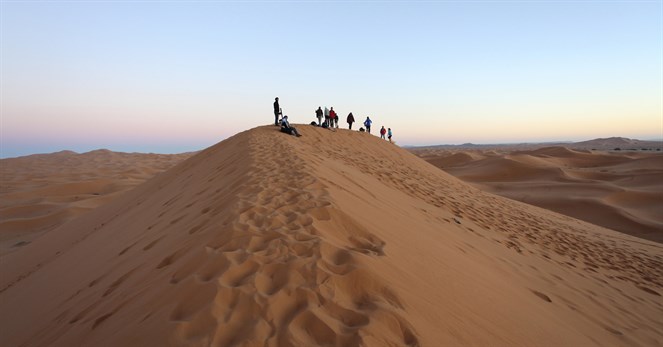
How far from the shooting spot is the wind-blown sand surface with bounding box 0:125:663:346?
2160mm

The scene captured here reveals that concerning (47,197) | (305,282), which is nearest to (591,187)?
(305,282)

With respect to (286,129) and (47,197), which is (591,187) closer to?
(286,129)

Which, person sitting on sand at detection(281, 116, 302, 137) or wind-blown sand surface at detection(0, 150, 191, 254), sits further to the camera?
person sitting on sand at detection(281, 116, 302, 137)

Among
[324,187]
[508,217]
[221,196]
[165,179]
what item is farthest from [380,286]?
[165,179]

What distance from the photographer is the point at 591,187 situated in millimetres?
17906

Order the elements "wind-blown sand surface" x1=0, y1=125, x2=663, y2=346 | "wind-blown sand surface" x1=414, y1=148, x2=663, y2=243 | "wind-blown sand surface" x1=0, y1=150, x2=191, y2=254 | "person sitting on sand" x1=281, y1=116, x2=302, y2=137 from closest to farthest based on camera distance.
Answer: "wind-blown sand surface" x1=0, y1=125, x2=663, y2=346 → "wind-blown sand surface" x1=0, y1=150, x2=191, y2=254 → "person sitting on sand" x1=281, y1=116, x2=302, y2=137 → "wind-blown sand surface" x1=414, y1=148, x2=663, y2=243

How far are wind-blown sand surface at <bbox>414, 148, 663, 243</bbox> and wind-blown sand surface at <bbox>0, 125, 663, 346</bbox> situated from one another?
29.8 ft

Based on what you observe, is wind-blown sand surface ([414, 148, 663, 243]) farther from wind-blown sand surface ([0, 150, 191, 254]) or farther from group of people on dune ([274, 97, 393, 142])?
wind-blown sand surface ([0, 150, 191, 254])

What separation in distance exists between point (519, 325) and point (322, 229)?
1856mm

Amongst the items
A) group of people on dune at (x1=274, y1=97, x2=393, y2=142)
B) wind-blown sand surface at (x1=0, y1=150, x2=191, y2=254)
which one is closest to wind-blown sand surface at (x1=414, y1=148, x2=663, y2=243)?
group of people on dune at (x1=274, y1=97, x2=393, y2=142)

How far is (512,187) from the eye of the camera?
19.7 m

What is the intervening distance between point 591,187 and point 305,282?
20532 mm

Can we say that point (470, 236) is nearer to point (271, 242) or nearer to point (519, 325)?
point (519, 325)

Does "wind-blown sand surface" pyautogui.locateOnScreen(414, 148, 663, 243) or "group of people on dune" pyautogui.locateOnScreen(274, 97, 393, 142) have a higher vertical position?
"group of people on dune" pyautogui.locateOnScreen(274, 97, 393, 142)
